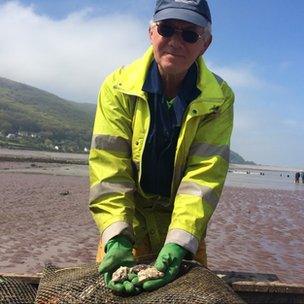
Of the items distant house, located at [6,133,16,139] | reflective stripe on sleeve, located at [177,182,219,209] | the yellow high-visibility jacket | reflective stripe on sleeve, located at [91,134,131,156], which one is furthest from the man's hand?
distant house, located at [6,133,16,139]

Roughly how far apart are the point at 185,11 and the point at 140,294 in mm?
1871

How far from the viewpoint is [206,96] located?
382 centimetres

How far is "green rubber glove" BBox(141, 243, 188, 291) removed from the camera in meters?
3.14

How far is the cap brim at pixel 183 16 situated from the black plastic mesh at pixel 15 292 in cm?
221

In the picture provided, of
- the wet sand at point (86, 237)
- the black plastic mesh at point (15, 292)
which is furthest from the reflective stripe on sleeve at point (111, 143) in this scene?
the wet sand at point (86, 237)

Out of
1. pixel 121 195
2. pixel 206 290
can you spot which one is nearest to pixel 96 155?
pixel 121 195

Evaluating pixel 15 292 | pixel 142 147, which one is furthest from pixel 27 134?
pixel 142 147

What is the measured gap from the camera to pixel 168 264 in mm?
3277

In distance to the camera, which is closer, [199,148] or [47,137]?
[199,148]

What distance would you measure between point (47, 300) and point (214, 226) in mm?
9805

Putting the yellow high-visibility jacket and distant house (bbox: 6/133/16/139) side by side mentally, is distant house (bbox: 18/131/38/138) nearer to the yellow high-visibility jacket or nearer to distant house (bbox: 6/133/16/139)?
distant house (bbox: 6/133/16/139)

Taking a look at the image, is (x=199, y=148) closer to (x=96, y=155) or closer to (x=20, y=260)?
(x=96, y=155)

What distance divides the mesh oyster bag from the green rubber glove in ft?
0.12

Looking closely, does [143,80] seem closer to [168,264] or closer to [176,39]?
[176,39]
